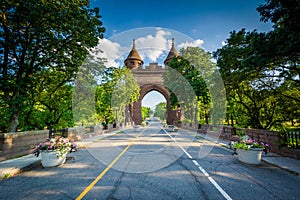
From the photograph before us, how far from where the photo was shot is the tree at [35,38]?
8.46 m

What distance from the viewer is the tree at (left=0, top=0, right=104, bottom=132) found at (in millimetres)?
8461

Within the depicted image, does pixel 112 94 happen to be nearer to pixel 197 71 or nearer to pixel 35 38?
pixel 197 71

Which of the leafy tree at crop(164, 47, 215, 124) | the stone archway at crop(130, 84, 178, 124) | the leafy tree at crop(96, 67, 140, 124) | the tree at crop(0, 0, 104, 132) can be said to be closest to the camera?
the tree at crop(0, 0, 104, 132)

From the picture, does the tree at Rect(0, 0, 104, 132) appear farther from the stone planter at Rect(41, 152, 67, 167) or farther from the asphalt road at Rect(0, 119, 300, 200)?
the asphalt road at Rect(0, 119, 300, 200)

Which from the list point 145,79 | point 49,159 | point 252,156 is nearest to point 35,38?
point 49,159

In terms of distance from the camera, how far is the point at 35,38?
31.9 feet

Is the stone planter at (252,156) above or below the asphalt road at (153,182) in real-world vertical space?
above

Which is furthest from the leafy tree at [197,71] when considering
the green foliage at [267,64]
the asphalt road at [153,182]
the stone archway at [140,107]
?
the stone archway at [140,107]

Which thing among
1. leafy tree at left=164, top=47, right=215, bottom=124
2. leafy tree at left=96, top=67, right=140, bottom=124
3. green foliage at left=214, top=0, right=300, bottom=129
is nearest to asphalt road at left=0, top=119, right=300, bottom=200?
green foliage at left=214, top=0, right=300, bottom=129

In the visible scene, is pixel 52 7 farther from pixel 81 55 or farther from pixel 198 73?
pixel 198 73

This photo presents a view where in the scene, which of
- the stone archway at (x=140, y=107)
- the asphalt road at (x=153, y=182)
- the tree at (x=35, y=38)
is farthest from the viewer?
the stone archway at (x=140, y=107)

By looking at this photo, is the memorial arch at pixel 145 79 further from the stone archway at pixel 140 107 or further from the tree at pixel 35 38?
the tree at pixel 35 38

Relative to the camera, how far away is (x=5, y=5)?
809 cm

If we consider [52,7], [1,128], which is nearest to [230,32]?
[52,7]
